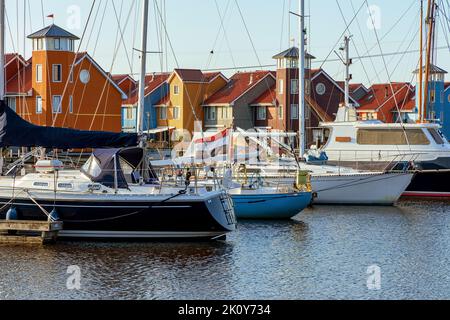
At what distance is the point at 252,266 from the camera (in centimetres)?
2658

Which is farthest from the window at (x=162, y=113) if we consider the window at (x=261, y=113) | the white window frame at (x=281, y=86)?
the white window frame at (x=281, y=86)

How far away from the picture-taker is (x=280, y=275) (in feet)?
83.6

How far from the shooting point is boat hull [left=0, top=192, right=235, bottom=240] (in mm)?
28750

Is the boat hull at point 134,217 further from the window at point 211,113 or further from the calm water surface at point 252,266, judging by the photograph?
the window at point 211,113

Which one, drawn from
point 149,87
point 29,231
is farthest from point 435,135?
point 149,87

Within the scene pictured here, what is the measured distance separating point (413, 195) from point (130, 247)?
2266 cm

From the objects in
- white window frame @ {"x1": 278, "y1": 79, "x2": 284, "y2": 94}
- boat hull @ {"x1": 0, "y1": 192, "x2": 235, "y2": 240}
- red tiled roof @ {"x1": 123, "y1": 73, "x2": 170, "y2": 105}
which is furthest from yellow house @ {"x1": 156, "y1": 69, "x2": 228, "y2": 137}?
boat hull @ {"x1": 0, "y1": 192, "x2": 235, "y2": 240}

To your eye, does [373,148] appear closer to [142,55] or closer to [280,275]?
[142,55]

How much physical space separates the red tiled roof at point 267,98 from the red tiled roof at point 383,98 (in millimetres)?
9920

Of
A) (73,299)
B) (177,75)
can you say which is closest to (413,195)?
(73,299)

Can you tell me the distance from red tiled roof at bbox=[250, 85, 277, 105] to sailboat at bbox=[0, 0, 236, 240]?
5491cm

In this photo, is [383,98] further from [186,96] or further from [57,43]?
[57,43]

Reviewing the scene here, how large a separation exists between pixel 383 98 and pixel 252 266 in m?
69.5

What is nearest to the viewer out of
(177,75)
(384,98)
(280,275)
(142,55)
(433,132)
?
(280,275)
